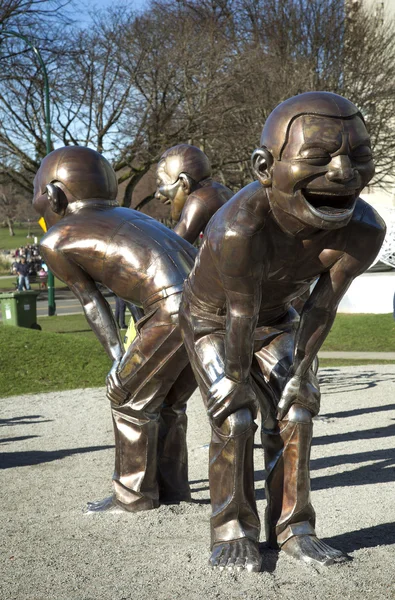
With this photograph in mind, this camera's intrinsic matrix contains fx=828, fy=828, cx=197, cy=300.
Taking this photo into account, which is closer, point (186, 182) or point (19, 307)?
point (186, 182)

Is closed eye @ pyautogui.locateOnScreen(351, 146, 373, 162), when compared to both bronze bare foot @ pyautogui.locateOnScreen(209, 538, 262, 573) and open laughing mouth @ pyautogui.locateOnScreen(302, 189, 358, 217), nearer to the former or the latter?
open laughing mouth @ pyautogui.locateOnScreen(302, 189, 358, 217)

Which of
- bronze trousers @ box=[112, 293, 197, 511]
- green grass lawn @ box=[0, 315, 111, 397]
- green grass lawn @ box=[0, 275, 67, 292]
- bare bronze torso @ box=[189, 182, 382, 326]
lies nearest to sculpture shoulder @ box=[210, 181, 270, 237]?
bare bronze torso @ box=[189, 182, 382, 326]

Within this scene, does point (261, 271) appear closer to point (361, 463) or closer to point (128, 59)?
point (361, 463)

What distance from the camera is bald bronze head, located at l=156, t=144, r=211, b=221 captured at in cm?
605

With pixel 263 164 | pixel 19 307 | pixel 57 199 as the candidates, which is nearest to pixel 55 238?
pixel 57 199

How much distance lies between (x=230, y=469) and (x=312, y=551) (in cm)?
53

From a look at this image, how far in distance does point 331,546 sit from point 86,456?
2.81 metres

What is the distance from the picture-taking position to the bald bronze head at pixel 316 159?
10.4 ft

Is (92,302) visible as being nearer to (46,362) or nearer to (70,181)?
(70,181)

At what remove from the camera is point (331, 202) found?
3332 mm

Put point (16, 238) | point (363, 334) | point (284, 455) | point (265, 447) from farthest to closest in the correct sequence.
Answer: point (16, 238) < point (363, 334) < point (265, 447) < point (284, 455)

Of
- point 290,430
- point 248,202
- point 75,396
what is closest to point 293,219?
point 248,202

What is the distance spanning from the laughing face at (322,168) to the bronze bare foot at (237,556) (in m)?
1.47

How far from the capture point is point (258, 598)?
333 cm
